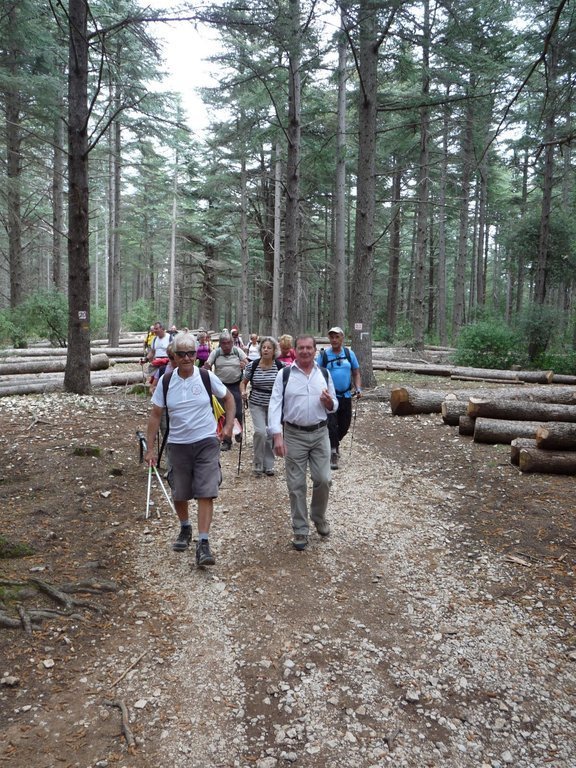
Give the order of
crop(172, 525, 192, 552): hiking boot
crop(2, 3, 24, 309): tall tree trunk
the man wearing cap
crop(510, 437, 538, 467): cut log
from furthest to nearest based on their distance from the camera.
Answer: crop(2, 3, 24, 309): tall tree trunk → crop(510, 437, 538, 467): cut log → the man wearing cap → crop(172, 525, 192, 552): hiking boot

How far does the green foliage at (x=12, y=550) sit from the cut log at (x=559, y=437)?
6.58 meters

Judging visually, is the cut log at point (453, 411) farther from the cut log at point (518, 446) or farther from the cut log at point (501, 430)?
the cut log at point (518, 446)

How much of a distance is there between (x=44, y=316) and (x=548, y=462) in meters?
18.2

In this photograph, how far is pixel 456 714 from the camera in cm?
293

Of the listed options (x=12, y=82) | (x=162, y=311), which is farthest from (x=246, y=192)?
(x=162, y=311)

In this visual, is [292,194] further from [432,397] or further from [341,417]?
[341,417]

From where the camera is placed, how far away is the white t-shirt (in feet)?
14.7

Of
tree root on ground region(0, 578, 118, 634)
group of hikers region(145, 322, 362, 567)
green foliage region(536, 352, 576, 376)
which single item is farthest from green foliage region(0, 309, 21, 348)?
green foliage region(536, 352, 576, 376)

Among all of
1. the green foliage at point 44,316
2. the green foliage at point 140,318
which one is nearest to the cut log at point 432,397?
the green foliage at point 44,316

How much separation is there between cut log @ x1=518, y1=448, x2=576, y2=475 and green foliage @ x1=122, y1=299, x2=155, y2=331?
33.9 meters

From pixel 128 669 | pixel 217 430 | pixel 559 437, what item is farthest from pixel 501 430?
pixel 128 669

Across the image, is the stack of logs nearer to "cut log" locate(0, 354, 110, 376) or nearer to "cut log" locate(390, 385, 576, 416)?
"cut log" locate(390, 385, 576, 416)

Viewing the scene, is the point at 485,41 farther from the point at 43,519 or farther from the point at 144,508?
the point at 43,519

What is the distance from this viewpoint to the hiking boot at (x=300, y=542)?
4949 mm
